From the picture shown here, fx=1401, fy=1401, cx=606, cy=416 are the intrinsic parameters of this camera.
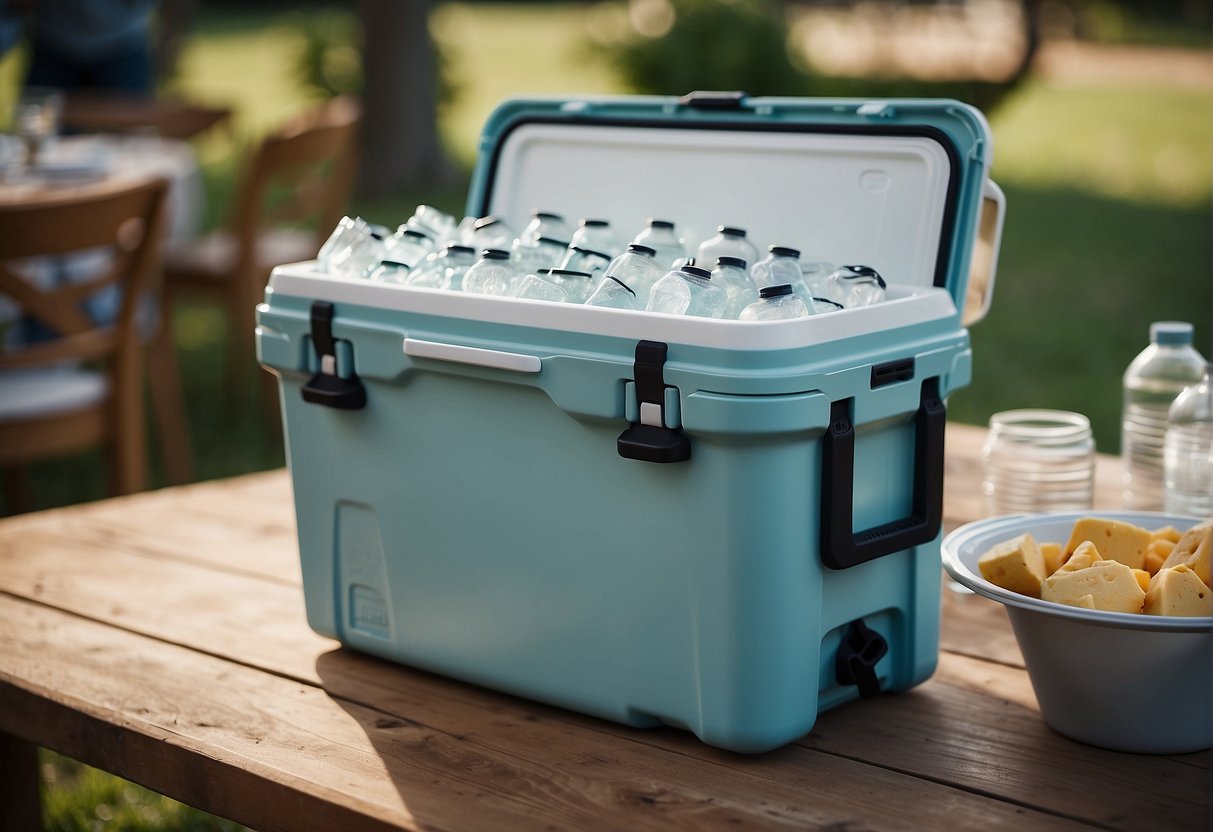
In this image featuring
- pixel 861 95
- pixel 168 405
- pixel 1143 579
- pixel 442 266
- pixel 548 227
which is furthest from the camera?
pixel 861 95

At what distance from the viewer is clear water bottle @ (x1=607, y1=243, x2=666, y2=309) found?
4.28 ft

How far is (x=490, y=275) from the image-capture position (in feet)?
4.44

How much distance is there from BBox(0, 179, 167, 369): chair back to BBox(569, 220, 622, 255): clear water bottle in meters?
1.57

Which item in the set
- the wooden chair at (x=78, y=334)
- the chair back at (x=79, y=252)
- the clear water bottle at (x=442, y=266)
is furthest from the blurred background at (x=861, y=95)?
the clear water bottle at (x=442, y=266)

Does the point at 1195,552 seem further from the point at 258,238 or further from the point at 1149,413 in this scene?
the point at 258,238

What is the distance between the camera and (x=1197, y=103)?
10453 mm

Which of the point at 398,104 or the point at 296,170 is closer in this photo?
the point at 296,170

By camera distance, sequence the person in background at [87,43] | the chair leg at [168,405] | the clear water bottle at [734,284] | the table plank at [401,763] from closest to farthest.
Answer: the table plank at [401,763]
the clear water bottle at [734,284]
the chair leg at [168,405]
the person in background at [87,43]

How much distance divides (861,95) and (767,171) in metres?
8.47

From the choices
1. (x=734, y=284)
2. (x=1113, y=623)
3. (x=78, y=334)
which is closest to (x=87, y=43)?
(x=78, y=334)

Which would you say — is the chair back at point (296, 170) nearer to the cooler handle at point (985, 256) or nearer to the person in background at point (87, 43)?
the person in background at point (87, 43)

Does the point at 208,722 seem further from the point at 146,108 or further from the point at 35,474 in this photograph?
the point at 146,108

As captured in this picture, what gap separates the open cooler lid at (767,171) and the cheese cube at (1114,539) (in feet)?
0.81

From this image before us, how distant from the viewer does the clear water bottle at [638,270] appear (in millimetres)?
1304
